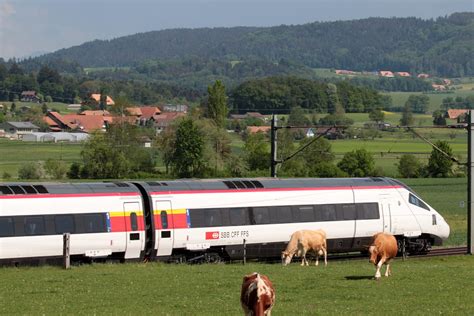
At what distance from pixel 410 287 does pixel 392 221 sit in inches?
646

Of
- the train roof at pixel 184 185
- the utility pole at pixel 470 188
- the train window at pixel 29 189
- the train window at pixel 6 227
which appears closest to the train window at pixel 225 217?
the train roof at pixel 184 185

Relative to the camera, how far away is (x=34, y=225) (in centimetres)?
3016

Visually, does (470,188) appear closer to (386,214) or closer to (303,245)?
(386,214)

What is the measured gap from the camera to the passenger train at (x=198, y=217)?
1196 inches

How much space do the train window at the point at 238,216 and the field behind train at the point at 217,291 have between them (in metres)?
5.94

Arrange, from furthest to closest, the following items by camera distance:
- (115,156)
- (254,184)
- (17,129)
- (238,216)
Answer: (17,129) < (115,156) < (254,184) < (238,216)

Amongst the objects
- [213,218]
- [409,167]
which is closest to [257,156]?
[409,167]

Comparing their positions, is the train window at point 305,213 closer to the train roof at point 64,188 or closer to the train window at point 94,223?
the train roof at point 64,188

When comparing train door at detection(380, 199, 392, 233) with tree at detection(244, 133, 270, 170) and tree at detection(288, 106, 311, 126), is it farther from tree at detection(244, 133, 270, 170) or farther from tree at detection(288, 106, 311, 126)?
tree at detection(288, 106, 311, 126)

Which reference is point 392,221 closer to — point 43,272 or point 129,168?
point 43,272

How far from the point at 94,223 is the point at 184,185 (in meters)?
4.10

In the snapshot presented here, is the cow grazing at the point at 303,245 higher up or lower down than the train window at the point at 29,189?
lower down

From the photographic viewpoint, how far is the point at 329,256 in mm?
38406

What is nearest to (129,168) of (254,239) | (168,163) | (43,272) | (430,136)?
(168,163)
